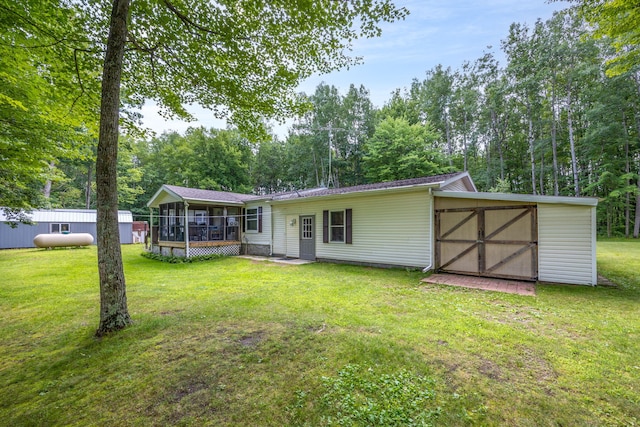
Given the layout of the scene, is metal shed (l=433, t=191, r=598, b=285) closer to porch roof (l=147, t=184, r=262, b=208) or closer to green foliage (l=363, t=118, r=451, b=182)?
porch roof (l=147, t=184, r=262, b=208)

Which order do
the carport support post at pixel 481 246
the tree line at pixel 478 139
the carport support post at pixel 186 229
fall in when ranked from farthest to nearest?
the tree line at pixel 478 139, the carport support post at pixel 186 229, the carport support post at pixel 481 246

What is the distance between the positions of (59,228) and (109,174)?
64.9 feet

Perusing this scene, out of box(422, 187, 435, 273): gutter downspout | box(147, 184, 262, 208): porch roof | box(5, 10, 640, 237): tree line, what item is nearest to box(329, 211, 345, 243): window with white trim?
box(422, 187, 435, 273): gutter downspout

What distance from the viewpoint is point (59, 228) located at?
17.3m

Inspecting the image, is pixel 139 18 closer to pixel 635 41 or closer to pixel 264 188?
pixel 635 41

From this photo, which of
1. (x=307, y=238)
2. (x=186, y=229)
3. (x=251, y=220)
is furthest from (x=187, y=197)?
(x=307, y=238)

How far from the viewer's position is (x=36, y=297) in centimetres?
562

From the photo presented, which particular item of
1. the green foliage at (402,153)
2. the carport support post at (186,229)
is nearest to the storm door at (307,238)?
the carport support post at (186,229)

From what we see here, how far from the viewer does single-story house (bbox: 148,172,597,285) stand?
6.20 metres

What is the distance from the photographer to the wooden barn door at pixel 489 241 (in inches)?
260

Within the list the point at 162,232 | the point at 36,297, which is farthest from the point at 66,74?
the point at 162,232

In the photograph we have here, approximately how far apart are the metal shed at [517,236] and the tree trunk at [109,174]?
7.43 meters

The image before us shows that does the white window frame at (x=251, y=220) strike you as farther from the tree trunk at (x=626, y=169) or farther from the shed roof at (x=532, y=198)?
the tree trunk at (x=626, y=169)

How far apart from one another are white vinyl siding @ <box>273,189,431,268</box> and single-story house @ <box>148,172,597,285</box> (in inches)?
1.2
